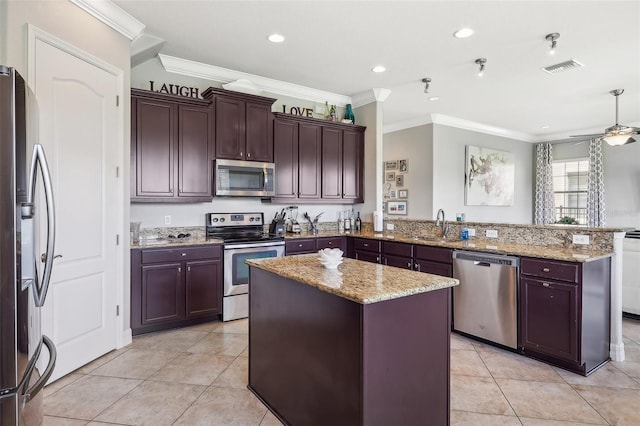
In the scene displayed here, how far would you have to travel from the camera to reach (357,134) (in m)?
5.31

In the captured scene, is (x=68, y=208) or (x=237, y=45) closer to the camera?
(x=68, y=208)

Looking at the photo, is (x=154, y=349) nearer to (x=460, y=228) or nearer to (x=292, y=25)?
(x=292, y=25)

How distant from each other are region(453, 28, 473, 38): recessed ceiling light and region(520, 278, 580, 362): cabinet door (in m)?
2.24

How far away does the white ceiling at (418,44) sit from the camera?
2910mm

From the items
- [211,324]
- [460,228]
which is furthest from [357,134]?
[211,324]

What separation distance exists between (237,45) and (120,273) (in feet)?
8.02

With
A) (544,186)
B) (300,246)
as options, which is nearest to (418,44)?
(300,246)

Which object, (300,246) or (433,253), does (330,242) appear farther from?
(433,253)

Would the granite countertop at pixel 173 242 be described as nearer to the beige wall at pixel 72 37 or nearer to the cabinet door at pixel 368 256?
the beige wall at pixel 72 37

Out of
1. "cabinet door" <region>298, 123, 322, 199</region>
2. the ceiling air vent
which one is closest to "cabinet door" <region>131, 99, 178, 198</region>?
"cabinet door" <region>298, 123, 322, 199</region>

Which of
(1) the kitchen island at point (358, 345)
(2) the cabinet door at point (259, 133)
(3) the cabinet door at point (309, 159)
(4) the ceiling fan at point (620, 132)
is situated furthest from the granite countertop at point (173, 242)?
A: (4) the ceiling fan at point (620, 132)

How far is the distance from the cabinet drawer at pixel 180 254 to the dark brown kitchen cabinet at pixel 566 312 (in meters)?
2.93

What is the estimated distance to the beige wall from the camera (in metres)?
2.15

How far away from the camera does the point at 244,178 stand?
427cm
